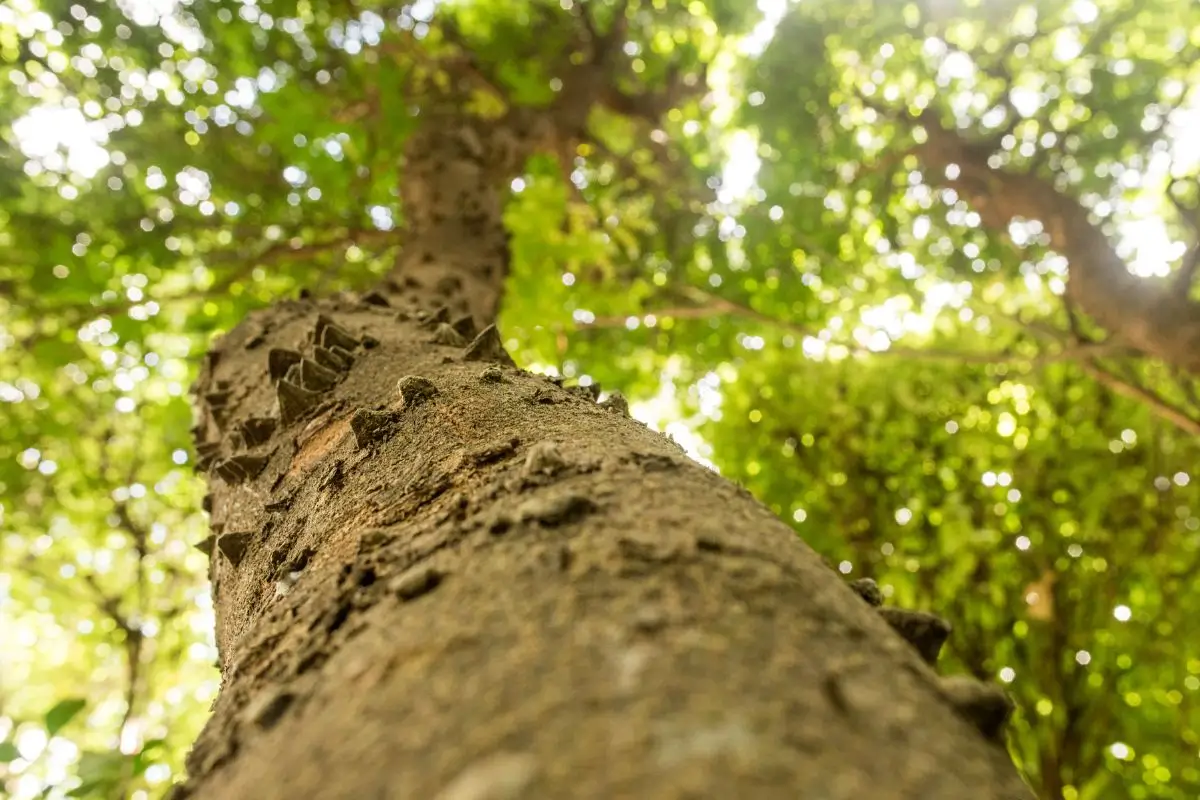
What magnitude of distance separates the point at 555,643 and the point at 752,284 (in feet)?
24.2

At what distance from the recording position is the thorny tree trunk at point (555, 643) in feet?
2.09

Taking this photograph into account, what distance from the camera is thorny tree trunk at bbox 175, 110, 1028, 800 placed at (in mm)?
636

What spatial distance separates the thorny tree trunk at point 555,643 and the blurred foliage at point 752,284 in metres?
3.78

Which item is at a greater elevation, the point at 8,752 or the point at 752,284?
the point at 752,284

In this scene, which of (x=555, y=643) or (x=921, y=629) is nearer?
(x=555, y=643)

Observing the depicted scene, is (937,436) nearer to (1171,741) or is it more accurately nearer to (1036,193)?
(1036,193)

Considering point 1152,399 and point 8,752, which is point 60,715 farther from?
point 1152,399

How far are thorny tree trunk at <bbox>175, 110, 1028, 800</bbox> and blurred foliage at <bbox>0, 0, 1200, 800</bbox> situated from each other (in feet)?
12.4

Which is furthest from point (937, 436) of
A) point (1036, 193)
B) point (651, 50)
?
point (651, 50)

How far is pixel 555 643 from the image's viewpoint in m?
0.76

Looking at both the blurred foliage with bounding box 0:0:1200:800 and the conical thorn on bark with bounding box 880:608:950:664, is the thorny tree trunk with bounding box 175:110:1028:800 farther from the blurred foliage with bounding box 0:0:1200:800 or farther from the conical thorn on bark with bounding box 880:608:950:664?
the blurred foliage with bounding box 0:0:1200:800

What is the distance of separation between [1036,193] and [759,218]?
2.17 metres

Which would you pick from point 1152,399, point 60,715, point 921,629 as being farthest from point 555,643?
point 1152,399

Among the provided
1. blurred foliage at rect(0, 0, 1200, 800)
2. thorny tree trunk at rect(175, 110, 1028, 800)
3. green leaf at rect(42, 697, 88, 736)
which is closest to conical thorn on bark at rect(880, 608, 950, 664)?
thorny tree trunk at rect(175, 110, 1028, 800)
